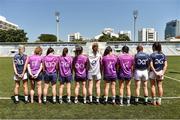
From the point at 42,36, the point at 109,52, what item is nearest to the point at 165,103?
the point at 109,52

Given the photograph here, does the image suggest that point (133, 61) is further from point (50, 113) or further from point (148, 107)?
point (50, 113)

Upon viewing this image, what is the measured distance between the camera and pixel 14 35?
102m

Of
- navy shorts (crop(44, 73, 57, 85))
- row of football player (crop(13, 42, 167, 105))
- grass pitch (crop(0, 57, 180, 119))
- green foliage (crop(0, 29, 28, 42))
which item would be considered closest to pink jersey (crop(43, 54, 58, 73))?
row of football player (crop(13, 42, 167, 105))

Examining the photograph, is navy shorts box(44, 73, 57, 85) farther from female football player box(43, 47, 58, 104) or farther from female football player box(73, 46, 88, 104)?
female football player box(73, 46, 88, 104)

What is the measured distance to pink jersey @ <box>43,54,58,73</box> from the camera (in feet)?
32.9

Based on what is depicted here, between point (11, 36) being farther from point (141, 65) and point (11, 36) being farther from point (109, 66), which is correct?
point (141, 65)

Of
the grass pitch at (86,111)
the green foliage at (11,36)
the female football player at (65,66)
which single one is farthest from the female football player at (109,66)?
the green foliage at (11,36)

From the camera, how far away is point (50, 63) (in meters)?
10.0

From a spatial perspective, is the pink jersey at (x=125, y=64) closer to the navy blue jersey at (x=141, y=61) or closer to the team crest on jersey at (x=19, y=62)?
the navy blue jersey at (x=141, y=61)

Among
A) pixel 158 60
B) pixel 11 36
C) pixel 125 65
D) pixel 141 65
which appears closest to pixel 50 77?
pixel 125 65

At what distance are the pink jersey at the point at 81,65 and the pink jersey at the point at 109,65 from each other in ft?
1.84

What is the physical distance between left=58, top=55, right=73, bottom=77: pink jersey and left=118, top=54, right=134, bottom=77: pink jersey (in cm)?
148

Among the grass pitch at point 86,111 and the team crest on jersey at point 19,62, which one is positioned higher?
the team crest on jersey at point 19,62

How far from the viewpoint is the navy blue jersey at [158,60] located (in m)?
9.99
